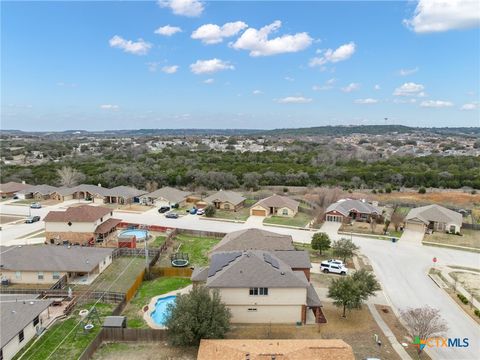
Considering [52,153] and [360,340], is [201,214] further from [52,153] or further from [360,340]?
[52,153]

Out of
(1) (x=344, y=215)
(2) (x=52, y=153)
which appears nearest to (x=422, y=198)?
(1) (x=344, y=215)

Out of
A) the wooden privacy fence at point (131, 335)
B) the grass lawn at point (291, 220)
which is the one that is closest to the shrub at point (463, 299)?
the wooden privacy fence at point (131, 335)

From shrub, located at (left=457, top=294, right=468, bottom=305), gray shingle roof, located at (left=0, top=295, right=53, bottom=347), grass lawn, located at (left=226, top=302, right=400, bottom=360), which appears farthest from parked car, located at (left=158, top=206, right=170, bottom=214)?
shrub, located at (left=457, top=294, right=468, bottom=305)

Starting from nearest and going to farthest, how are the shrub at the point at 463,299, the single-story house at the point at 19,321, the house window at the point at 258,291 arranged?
the single-story house at the point at 19,321 < the house window at the point at 258,291 < the shrub at the point at 463,299

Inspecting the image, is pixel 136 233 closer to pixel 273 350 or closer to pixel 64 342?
pixel 64 342

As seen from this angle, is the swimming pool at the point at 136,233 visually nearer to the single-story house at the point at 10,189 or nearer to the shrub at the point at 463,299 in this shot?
the shrub at the point at 463,299

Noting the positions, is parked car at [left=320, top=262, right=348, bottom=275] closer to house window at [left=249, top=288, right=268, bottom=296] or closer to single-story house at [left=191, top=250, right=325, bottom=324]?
single-story house at [left=191, top=250, right=325, bottom=324]
